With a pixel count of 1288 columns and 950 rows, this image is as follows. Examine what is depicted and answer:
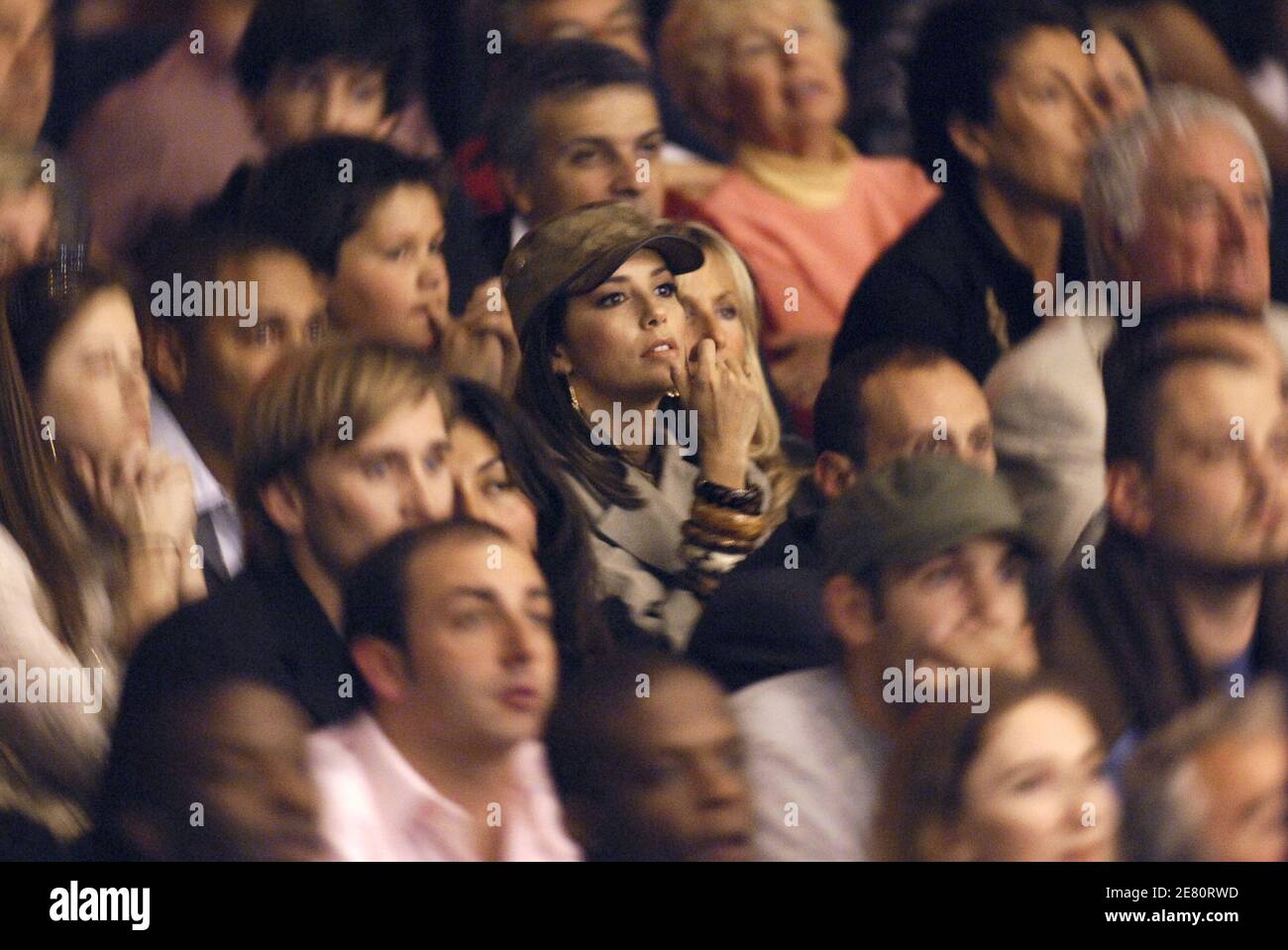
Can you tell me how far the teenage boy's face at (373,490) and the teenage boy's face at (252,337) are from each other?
Result: 11.2 inches

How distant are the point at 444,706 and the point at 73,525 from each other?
1.11 metres

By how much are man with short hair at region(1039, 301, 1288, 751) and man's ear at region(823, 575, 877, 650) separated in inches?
19.4

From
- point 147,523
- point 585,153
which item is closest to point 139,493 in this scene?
point 147,523

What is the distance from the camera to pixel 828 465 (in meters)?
5.81

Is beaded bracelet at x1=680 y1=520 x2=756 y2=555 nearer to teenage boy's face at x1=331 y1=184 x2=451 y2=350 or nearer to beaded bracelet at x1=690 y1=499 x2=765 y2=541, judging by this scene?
beaded bracelet at x1=690 y1=499 x2=765 y2=541

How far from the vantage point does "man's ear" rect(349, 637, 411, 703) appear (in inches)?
224

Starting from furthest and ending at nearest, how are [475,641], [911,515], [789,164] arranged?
1. [789,164]
2. [911,515]
3. [475,641]

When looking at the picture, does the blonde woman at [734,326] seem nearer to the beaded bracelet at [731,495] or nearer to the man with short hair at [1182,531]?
the beaded bracelet at [731,495]

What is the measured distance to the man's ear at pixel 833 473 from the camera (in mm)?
5801

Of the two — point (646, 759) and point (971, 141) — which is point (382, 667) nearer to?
point (646, 759)

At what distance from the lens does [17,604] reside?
5754 mm

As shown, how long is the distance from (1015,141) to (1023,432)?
80 centimetres

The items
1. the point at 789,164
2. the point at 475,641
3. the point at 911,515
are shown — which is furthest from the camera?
the point at 789,164

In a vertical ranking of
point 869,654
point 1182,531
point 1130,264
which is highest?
point 1130,264
